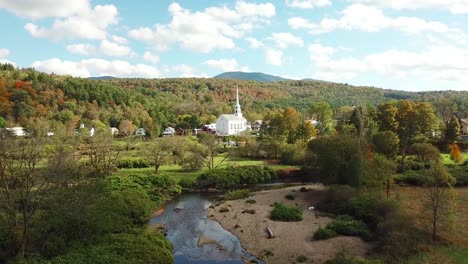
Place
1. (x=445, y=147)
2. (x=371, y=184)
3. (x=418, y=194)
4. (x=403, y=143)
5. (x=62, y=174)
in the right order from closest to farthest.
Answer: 1. (x=62, y=174)
2. (x=371, y=184)
3. (x=418, y=194)
4. (x=403, y=143)
5. (x=445, y=147)

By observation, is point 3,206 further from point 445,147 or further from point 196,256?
point 445,147

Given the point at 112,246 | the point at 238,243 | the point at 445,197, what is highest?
the point at 445,197

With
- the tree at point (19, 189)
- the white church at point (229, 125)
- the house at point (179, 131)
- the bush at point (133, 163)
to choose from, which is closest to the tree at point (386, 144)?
the bush at point (133, 163)

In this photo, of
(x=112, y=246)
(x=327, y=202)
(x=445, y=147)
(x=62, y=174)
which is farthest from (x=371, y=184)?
(x=445, y=147)

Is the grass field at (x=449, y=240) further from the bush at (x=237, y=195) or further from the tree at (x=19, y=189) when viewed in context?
the tree at (x=19, y=189)

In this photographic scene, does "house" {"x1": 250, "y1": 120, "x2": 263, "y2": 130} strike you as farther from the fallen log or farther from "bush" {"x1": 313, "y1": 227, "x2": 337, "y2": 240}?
"bush" {"x1": 313, "y1": 227, "x2": 337, "y2": 240}

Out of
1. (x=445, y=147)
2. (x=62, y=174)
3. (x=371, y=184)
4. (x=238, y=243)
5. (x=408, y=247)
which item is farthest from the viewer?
(x=445, y=147)

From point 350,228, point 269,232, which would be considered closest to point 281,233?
point 269,232
